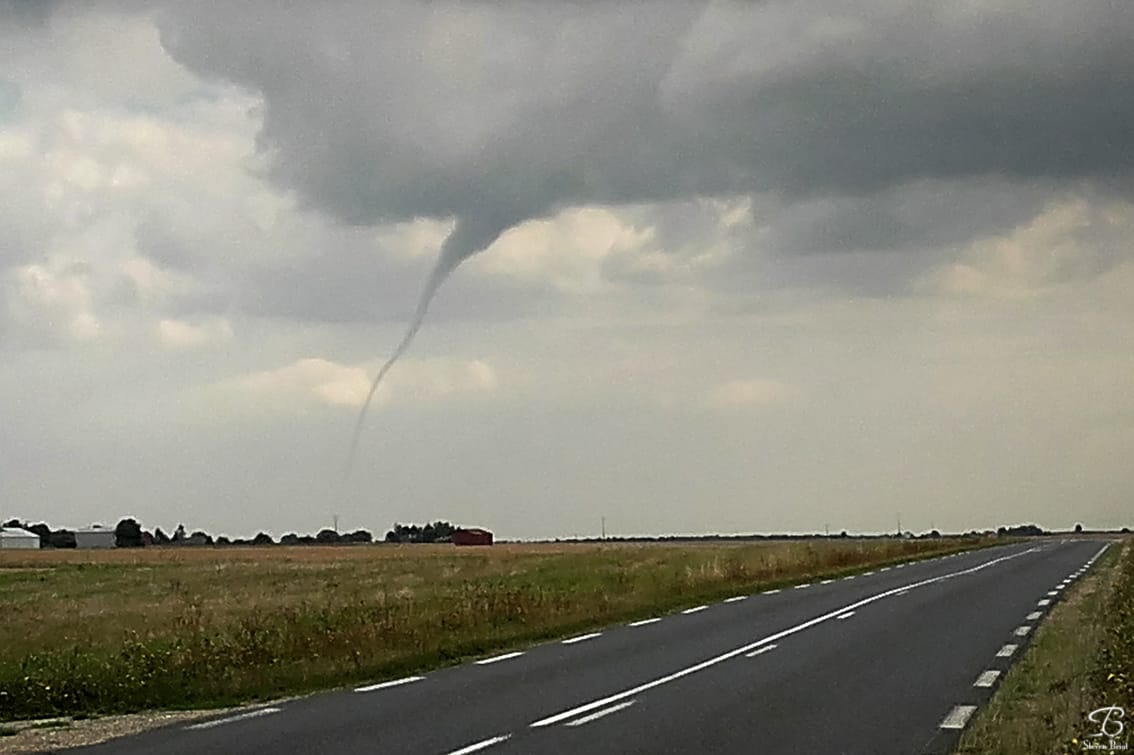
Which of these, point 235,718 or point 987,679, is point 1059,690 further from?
point 235,718

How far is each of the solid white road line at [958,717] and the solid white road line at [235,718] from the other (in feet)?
21.4

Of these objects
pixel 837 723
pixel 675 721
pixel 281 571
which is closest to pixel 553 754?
pixel 675 721

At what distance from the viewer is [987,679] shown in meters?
17.0

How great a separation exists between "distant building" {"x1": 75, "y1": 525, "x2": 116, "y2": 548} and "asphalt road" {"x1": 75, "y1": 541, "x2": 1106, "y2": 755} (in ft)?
584

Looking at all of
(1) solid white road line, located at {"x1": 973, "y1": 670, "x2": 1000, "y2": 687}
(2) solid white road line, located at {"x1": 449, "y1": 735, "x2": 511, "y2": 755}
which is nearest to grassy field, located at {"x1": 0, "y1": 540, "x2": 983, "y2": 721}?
(2) solid white road line, located at {"x1": 449, "y1": 735, "x2": 511, "y2": 755}

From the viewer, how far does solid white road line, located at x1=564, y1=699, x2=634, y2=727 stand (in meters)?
13.6

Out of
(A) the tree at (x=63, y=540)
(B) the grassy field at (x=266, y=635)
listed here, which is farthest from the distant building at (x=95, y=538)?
(B) the grassy field at (x=266, y=635)

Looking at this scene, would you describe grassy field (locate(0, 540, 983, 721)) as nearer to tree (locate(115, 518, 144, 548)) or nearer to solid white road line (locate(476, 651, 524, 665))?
solid white road line (locate(476, 651, 524, 665))

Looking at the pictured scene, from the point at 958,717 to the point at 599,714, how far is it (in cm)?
337

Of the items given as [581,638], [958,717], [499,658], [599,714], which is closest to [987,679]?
[958,717]

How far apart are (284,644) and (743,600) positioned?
55.2 feet

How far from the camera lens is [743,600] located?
34.2 metres

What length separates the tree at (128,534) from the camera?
629 feet

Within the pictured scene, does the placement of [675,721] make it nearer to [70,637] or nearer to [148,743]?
[148,743]
